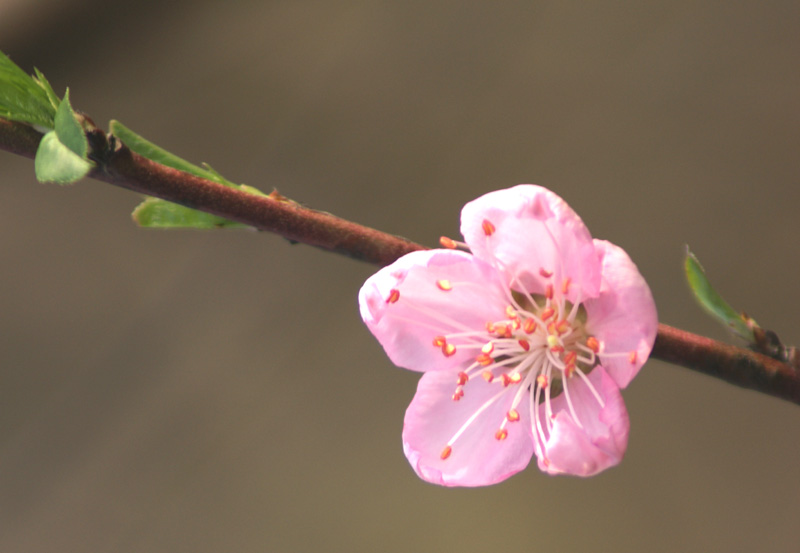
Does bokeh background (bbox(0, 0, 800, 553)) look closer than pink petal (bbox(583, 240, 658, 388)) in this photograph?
No

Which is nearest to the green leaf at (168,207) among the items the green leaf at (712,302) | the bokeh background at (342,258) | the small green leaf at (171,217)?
the small green leaf at (171,217)

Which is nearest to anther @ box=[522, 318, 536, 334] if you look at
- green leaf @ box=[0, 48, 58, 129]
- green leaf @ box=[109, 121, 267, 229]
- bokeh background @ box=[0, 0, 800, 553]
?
green leaf @ box=[109, 121, 267, 229]

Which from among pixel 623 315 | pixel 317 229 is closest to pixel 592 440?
pixel 623 315

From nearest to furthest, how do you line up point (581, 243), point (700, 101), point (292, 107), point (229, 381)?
point (581, 243) → point (700, 101) → point (292, 107) → point (229, 381)

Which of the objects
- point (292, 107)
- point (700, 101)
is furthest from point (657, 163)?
point (292, 107)

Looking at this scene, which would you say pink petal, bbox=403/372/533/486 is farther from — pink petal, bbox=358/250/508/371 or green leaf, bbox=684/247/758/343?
green leaf, bbox=684/247/758/343

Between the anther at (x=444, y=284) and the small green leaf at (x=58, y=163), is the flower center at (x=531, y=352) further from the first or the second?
the small green leaf at (x=58, y=163)

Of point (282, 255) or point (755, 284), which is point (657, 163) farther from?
point (282, 255)
